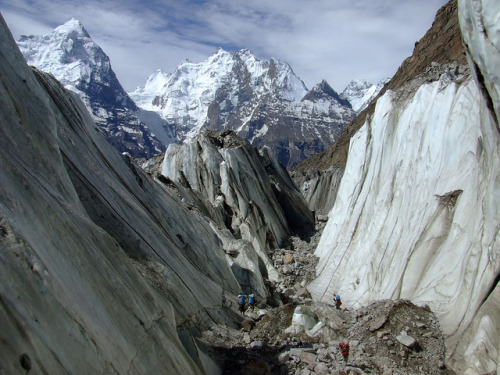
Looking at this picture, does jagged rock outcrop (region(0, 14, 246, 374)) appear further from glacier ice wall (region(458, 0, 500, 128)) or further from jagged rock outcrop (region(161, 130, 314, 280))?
jagged rock outcrop (region(161, 130, 314, 280))

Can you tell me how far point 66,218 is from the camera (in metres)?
7.71

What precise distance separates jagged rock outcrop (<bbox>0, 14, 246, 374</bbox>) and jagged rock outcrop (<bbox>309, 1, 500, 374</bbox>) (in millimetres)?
6287

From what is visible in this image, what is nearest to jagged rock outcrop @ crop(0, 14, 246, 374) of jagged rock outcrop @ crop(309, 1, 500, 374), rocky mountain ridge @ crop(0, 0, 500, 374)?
rocky mountain ridge @ crop(0, 0, 500, 374)

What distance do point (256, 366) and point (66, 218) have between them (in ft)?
19.5

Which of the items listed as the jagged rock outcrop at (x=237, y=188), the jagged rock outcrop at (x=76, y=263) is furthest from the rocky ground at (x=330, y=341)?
the jagged rock outcrop at (x=237, y=188)

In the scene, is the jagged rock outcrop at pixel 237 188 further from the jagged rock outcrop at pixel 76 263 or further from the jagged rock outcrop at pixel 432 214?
the jagged rock outcrop at pixel 76 263

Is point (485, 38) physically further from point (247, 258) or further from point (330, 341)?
point (247, 258)

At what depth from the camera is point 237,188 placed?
33.9 m

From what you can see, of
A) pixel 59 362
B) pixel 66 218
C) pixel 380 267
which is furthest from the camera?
pixel 380 267

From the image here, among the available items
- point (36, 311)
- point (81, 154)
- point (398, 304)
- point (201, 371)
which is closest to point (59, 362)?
point (36, 311)

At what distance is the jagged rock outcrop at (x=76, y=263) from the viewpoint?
566cm

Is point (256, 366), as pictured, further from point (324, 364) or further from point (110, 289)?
point (110, 289)

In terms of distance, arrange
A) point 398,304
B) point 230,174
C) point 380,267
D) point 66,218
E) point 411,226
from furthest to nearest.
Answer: point 230,174
point 380,267
point 411,226
point 398,304
point 66,218

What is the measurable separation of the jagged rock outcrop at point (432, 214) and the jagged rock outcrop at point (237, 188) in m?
8.72
